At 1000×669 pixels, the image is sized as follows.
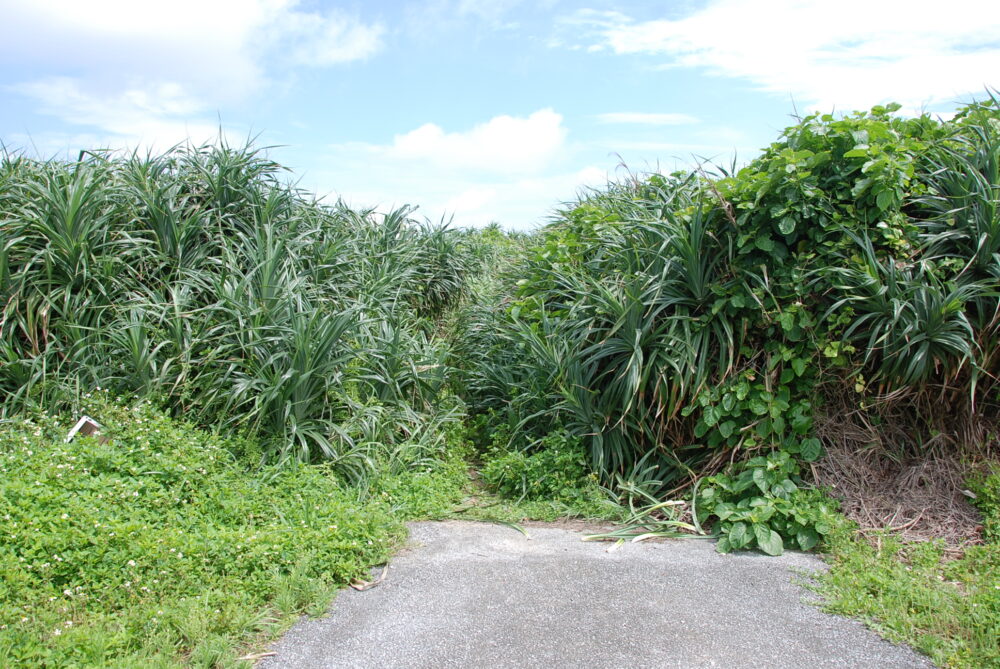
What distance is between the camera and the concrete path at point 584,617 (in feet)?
10.9

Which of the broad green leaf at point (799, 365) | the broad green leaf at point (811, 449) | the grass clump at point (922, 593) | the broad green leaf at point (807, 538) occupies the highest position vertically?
the broad green leaf at point (799, 365)

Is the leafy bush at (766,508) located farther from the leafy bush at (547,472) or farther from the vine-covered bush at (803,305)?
the leafy bush at (547,472)

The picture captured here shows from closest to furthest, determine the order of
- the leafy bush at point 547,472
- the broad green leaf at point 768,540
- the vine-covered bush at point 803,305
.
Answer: the broad green leaf at point 768,540, the vine-covered bush at point 803,305, the leafy bush at point 547,472

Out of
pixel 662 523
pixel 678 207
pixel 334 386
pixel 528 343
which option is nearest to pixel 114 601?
pixel 334 386

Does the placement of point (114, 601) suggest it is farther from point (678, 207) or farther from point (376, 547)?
point (678, 207)

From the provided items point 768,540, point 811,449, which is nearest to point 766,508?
point 768,540

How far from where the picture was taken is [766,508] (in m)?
4.70

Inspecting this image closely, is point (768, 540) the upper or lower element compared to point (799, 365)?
lower

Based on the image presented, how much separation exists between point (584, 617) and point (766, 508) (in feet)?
5.42

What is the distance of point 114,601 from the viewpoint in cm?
360

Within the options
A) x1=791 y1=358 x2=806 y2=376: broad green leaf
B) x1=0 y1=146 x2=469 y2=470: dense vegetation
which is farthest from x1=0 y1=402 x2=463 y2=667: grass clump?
x1=791 y1=358 x2=806 y2=376: broad green leaf

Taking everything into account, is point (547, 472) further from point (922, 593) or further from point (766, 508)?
point (922, 593)

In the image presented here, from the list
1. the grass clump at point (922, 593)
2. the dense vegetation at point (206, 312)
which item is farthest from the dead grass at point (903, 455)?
the dense vegetation at point (206, 312)

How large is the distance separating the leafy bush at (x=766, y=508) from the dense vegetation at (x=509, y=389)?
0.07ft
